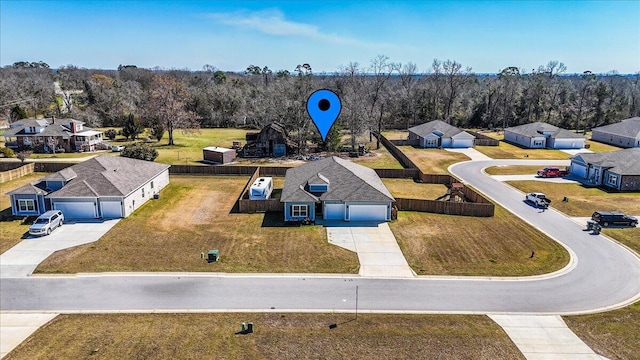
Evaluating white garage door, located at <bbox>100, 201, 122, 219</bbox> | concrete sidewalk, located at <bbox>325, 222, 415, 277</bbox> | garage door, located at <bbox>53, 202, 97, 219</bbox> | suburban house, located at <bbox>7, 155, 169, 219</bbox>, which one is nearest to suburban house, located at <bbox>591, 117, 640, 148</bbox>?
concrete sidewalk, located at <bbox>325, 222, 415, 277</bbox>

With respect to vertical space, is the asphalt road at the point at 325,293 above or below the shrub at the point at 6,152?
below

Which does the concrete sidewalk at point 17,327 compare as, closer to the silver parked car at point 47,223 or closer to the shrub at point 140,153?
the silver parked car at point 47,223

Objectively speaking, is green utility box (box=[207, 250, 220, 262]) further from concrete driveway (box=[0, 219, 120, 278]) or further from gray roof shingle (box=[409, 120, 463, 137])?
gray roof shingle (box=[409, 120, 463, 137])

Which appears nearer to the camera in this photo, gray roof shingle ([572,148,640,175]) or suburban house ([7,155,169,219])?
suburban house ([7,155,169,219])

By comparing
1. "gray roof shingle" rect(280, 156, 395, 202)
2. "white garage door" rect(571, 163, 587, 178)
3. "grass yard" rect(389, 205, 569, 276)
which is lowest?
"grass yard" rect(389, 205, 569, 276)

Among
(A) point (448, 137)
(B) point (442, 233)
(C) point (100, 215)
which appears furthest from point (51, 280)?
(A) point (448, 137)

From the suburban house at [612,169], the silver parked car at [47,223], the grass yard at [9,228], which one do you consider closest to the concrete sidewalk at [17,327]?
the grass yard at [9,228]

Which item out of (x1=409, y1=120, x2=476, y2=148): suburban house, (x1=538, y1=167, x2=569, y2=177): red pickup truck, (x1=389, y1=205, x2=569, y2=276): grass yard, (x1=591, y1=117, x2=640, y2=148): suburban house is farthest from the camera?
(x1=409, y1=120, x2=476, y2=148): suburban house
